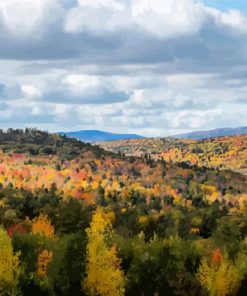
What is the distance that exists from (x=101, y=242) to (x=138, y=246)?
28.2ft

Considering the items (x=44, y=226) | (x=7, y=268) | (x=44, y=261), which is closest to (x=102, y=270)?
(x=44, y=261)

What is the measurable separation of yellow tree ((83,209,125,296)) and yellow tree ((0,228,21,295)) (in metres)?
10.2

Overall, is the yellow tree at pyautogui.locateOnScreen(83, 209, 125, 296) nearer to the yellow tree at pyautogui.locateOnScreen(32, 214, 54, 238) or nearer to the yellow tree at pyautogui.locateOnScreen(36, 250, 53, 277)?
the yellow tree at pyautogui.locateOnScreen(36, 250, 53, 277)

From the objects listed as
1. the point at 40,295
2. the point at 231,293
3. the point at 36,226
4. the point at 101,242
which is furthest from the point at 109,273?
the point at 36,226

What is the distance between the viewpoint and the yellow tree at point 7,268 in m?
85.9

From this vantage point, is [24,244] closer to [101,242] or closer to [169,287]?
[101,242]

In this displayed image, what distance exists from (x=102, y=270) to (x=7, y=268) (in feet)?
46.4

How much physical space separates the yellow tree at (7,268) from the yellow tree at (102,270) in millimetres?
10151

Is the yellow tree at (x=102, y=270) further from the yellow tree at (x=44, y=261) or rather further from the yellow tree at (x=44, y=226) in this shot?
the yellow tree at (x=44, y=226)

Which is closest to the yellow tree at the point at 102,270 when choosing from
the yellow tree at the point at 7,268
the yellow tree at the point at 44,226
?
the yellow tree at the point at 7,268

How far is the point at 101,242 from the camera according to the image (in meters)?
97.6

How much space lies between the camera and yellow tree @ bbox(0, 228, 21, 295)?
3381 inches

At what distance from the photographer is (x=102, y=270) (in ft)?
314

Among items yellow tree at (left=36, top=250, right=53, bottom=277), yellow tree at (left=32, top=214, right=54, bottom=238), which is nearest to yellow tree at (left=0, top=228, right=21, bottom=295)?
yellow tree at (left=36, top=250, right=53, bottom=277)
